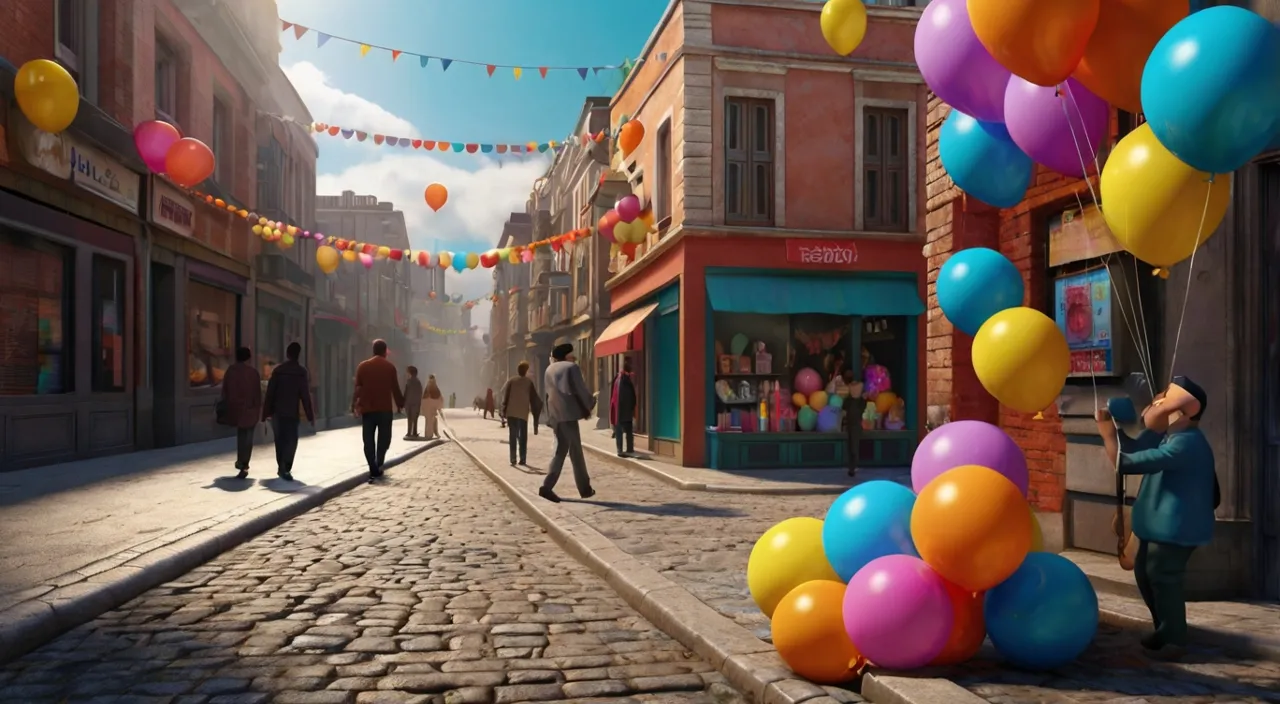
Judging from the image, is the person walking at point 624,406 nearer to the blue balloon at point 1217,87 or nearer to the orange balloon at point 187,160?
the orange balloon at point 187,160

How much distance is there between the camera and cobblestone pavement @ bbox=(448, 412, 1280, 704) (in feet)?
12.4

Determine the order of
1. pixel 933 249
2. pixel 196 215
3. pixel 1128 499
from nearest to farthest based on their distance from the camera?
pixel 1128 499, pixel 933 249, pixel 196 215

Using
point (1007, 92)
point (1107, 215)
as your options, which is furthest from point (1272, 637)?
point (1007, 92)

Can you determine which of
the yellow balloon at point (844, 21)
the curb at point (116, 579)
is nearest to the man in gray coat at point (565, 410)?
the curb at point (116, 579)

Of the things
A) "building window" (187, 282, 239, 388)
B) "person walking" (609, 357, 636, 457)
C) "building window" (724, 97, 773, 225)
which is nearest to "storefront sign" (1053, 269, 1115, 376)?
"building window" (724, 97, 773, 225)

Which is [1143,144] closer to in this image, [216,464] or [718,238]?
[718,238]

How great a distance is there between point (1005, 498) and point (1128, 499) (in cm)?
309

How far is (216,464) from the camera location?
13.6m

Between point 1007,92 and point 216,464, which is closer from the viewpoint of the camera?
point 1007,92

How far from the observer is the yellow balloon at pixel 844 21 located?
9.15 meters

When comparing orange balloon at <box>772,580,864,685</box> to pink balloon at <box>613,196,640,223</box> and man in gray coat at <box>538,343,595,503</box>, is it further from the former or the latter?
pink balloon at <box>613,196,640,223</box>

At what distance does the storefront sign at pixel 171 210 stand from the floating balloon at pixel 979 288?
49.9ft

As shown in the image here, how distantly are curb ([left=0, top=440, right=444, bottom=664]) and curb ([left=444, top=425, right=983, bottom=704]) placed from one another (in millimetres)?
2764

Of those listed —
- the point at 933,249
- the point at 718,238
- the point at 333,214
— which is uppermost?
the point at 333,214
